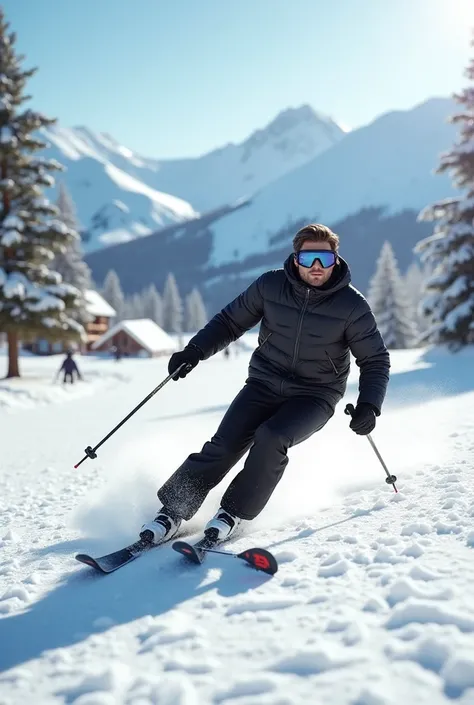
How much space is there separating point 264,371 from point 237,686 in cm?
245

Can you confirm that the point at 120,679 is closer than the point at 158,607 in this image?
Yes

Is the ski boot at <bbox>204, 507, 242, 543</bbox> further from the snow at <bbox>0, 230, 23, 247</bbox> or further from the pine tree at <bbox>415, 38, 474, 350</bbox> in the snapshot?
the snow at <bbox>0, 230, 23, 247</bbox>

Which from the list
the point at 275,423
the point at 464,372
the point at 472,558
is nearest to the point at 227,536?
the point at 275,423

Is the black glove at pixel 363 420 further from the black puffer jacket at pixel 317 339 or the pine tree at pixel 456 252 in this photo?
the pine tree at pixel 456 252

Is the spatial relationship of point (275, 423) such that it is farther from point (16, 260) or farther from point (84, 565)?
point (16, 260)

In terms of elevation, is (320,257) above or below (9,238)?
below

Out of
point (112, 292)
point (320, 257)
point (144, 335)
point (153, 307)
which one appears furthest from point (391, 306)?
point (153, 307)

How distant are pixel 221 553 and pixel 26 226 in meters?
18.6

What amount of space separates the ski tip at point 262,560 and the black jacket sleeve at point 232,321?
1.81m

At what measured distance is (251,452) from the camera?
142 inches

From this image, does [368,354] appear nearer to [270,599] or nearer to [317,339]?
[317,339]

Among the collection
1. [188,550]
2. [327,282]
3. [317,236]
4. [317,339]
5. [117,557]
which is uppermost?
[317,236]

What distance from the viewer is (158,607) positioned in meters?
2.72

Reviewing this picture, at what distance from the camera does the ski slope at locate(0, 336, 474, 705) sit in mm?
2018
